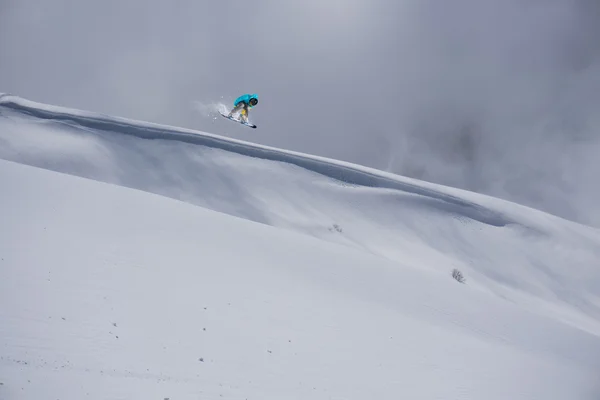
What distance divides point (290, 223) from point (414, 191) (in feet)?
32.9

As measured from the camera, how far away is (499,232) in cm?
2923

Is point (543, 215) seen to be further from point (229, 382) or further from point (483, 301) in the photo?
point (229, 382)

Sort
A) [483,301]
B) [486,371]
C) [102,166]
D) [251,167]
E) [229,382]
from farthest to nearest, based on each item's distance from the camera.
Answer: [251,167], [102,166], [483,301], [486,371], [229,382]

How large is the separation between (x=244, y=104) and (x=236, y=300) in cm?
A: 899

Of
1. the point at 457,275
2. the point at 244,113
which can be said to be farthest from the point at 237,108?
the point at 457,275

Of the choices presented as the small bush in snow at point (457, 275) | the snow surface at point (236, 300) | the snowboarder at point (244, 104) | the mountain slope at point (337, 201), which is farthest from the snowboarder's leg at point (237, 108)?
the small bush in snow at point (457, 275)

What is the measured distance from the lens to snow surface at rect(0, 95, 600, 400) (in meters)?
8.23

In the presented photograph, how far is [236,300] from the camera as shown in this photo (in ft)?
37.4

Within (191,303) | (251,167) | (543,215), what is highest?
(543,215)

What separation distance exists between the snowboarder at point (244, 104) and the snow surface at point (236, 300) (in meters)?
3.86

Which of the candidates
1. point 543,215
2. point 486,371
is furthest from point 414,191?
point 486,371

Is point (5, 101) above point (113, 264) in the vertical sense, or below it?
above

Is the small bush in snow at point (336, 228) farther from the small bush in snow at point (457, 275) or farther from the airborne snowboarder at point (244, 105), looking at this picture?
the airborne snowboarder at point (244, 105)

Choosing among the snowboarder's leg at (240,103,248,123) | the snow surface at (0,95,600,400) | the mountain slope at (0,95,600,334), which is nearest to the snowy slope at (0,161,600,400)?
the snow surface at (0,95,600,400)
